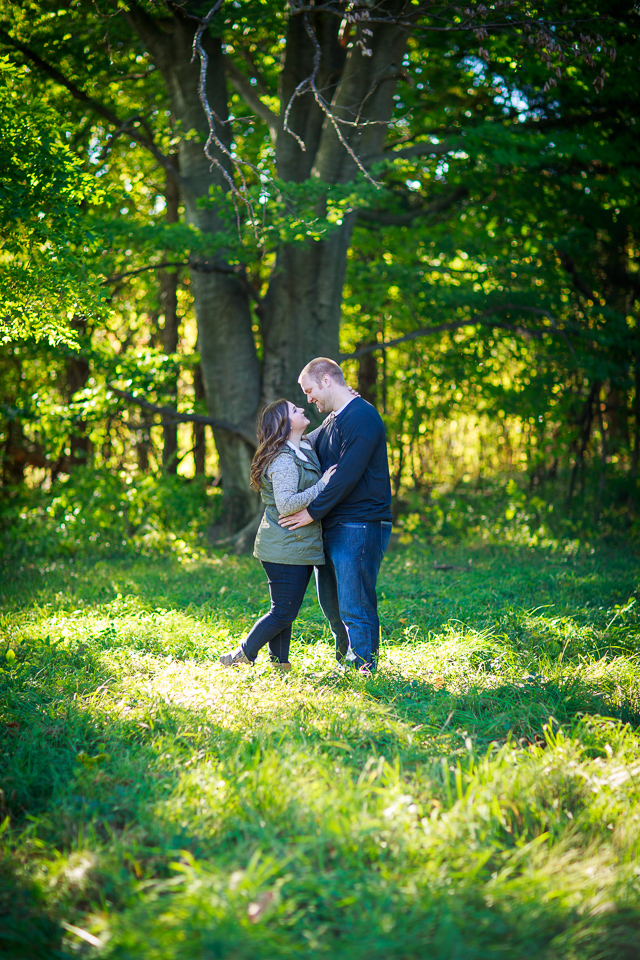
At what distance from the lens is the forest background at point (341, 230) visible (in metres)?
7.27

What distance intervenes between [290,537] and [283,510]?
186 mm

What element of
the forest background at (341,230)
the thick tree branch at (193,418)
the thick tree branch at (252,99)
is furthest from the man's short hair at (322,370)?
the thick tree branch at (252,99)

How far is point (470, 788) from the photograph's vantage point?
8.29ft

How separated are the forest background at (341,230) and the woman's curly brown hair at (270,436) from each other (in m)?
3.02

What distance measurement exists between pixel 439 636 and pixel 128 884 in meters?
2.97

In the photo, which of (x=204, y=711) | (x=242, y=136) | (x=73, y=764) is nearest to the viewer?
(x=73, y=764)

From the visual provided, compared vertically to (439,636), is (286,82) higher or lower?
higher

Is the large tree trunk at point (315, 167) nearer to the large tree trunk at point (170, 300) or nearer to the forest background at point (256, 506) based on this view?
the forest background at point (256, 506)

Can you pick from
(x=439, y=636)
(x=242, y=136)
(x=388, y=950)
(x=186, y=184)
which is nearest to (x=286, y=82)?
(x=186, y=184)

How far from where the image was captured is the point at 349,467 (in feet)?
12.4

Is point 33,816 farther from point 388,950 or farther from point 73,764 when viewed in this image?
point 388,950

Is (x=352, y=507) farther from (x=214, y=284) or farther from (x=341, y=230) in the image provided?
(x=214, y=284)

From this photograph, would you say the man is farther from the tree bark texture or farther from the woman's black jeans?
the tree bark texture

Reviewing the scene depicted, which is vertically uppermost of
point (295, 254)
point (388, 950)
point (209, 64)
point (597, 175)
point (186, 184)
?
point (209, 64)
